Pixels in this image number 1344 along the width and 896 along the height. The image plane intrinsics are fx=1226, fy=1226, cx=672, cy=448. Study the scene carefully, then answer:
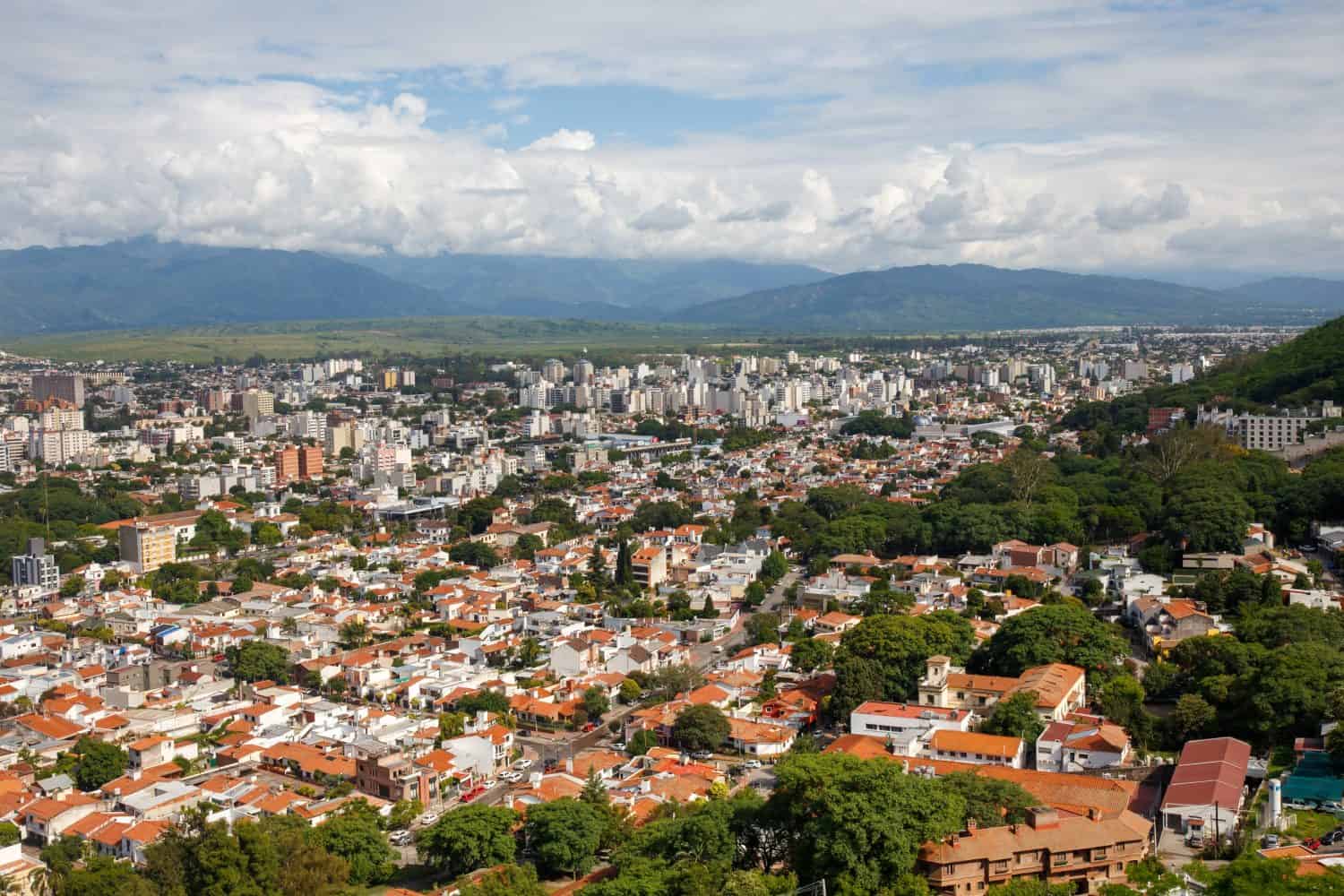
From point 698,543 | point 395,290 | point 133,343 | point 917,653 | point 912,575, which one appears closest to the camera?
point 917,653

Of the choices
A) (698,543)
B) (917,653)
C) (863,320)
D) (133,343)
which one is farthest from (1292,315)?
(917,653)

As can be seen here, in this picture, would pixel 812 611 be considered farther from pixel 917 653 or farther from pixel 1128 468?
pixel 1128 468

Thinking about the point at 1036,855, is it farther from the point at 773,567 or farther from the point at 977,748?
the point at 773,567

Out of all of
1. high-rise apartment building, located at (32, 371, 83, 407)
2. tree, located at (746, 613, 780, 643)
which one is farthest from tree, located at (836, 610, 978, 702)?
high-rise apartment building, located at (32, 371, 83, 407)

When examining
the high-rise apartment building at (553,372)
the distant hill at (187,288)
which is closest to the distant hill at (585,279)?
the distant hill at (187,288)

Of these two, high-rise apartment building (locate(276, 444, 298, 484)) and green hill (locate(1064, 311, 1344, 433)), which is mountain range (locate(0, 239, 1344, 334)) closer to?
green hill (locate(1064, 311, 1344, 433))

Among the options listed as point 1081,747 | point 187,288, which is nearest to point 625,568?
point 1081,747

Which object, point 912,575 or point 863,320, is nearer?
point 912,575
